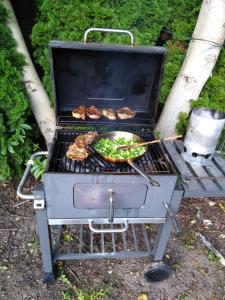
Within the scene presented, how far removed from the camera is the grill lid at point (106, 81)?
2297 mm

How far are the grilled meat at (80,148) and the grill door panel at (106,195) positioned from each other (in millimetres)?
264

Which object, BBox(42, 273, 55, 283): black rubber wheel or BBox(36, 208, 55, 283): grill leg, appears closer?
BBox(36, 208, 55, 283): grill leg

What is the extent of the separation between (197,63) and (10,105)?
7.19ft

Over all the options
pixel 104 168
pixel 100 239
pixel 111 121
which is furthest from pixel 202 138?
pixel 100 239

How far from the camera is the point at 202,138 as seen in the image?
2350mm

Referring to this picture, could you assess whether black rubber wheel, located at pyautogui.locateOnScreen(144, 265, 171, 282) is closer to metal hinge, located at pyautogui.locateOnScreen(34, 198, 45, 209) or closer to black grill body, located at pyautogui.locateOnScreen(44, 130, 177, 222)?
black grill body, located at pyautogui.locateOnScreen(44, 130, 177, 222)

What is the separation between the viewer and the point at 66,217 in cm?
201

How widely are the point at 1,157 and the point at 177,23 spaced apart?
268 cm

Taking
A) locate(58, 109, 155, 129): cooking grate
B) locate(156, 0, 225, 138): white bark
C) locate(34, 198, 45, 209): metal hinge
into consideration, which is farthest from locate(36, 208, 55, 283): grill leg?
locate(156, 0, 225, 138): white bark

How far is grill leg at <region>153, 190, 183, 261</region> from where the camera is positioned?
1990 mm

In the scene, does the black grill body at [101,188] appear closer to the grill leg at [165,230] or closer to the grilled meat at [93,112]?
the grill leg at [165,230]

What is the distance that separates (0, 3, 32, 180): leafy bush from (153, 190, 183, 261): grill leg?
6.18 feet

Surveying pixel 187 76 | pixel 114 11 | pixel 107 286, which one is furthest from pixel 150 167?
pixel 114 11

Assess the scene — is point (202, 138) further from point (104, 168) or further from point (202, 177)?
point (104, 168)
